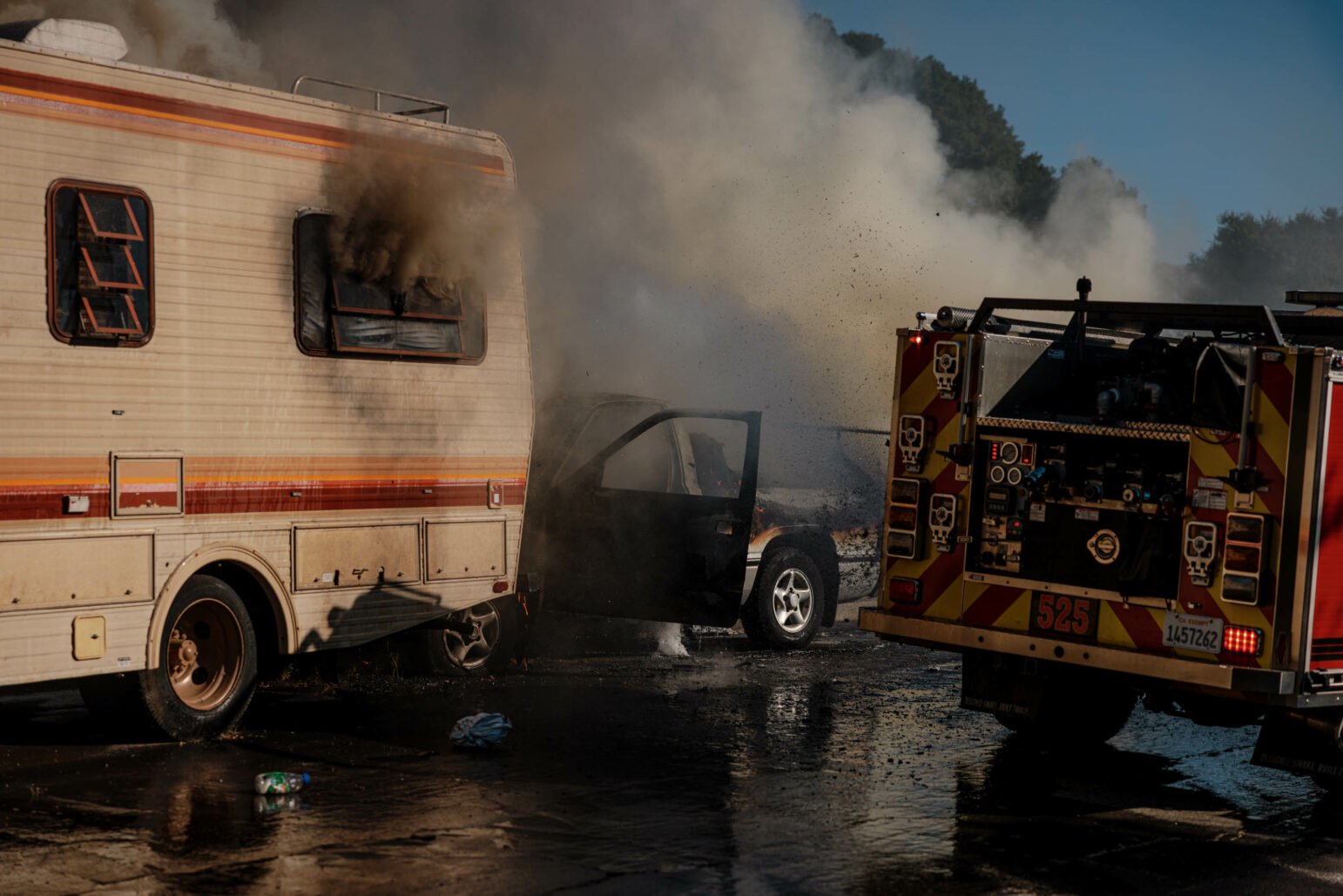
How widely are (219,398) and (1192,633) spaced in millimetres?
5158

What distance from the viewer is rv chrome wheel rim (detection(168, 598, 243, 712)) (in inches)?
343

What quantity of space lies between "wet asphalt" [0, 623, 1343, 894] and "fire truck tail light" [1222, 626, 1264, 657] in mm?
831

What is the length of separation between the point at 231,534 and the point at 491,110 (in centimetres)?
1067

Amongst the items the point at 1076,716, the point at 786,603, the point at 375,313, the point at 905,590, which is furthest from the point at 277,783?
the point at 786,603

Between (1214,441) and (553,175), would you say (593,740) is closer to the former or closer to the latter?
(1214,441)

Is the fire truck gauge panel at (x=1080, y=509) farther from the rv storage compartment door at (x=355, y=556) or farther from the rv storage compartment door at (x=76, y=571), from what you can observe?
the rv storage compartment door at (x=76, y=571)

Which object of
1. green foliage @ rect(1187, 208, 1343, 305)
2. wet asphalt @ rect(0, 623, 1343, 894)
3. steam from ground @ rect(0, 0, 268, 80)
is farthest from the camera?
green foliage @ rect(1187, 208, 1343, 305)

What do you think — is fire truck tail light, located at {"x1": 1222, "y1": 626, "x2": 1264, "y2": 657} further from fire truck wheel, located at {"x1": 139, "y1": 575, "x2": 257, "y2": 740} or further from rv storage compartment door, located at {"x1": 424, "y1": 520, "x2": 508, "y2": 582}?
fire truck wheel, located at {"x1": 139, "y1": 575, "x2": 257, "y2": 740}

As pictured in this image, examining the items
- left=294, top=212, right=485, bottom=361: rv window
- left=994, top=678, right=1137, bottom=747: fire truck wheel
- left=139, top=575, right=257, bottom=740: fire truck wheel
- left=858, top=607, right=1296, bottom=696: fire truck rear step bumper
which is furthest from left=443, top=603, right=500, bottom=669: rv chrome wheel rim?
left=994, top=678, right=1137, bottom=747: fire truck wheel

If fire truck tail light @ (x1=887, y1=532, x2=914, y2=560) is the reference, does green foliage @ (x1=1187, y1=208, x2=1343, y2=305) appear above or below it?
above

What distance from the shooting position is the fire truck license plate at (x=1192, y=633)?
7449mm

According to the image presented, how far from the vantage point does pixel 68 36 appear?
8.18 m

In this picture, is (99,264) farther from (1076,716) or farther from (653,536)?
(1076,716)

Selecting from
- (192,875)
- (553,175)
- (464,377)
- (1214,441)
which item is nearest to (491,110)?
(553,175)
